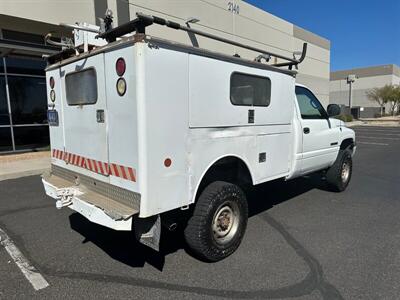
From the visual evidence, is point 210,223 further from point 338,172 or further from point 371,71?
point 371,71

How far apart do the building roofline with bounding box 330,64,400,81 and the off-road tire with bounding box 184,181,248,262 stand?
265 ft

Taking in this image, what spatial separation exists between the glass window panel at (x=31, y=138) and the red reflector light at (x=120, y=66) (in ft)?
35.8

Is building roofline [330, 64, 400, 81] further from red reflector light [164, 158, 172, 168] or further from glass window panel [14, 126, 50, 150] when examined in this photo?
red reflector light [164, 158, 172, 168]

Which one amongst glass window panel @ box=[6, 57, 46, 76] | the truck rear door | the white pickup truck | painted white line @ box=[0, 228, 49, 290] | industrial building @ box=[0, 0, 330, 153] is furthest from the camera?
glass window panel @ box=[6, 57, 46, 76]

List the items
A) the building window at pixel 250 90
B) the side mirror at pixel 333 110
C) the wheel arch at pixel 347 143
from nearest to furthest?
the building window at pixel 250 90
the side mirror at pixel 333 110
the wheel arch at pixel 347 143

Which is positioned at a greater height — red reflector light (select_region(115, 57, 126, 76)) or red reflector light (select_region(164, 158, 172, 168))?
red reflector light (select_region(115, 57, 126, 76))

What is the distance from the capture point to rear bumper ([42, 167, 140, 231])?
2916 mm

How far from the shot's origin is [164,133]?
2.94 metres

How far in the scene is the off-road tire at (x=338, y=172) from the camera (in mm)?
6242

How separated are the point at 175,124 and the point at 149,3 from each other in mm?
12982

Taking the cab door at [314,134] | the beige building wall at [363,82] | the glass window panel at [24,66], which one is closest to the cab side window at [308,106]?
the cab door at [314,134]

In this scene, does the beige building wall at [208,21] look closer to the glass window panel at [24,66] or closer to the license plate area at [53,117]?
the glass window panel at [24,66]

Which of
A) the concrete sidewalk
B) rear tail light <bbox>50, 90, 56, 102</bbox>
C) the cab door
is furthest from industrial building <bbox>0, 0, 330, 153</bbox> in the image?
the cab door

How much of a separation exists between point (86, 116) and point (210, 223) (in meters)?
1.82
